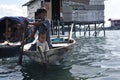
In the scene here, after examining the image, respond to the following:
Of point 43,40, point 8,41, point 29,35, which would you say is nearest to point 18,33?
point 8,41

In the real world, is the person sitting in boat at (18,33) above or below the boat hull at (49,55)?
above

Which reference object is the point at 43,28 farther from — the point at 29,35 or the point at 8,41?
the point at 8,41

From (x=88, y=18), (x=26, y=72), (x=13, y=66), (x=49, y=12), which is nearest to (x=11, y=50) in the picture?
(x=13, y=66)

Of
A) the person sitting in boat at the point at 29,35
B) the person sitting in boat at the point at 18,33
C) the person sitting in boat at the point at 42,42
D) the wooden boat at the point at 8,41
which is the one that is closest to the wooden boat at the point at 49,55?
the person sitting in boat at the point at 42,42

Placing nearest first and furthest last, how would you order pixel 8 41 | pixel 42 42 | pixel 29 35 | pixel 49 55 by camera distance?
1. pixel 49 55
2. pixel 42 42
3. pixel 29 35
4. pixel 8 41

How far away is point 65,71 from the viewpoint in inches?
519

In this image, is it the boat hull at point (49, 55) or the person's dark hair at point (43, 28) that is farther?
the person's dark hair at point (43, 28)

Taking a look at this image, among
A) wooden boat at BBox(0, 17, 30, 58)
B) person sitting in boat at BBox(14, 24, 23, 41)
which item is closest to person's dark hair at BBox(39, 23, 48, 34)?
wooden boat at BBox(0, 17, 30, 58)

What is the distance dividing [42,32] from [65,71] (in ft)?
6.54

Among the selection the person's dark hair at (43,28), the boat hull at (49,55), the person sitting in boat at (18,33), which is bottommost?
the boat hull at (49,55)

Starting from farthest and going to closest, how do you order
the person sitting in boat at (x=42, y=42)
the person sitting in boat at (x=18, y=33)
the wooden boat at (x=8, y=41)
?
the person sitting in boat at (x=18, y=33)
the wooden boat at (x=8, y=41)
the person sitting in boat at (x=42, y=42)

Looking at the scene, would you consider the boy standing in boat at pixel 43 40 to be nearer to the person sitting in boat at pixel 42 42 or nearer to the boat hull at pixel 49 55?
the person sitting in boat at pixel 42 42

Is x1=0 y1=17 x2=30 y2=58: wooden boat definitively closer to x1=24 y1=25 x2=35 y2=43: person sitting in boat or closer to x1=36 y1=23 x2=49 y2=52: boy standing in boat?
x1=24 y1=25 x2=35 y2=43: person sitting in boat

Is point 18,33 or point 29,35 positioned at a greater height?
point 29,35
